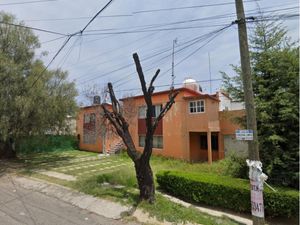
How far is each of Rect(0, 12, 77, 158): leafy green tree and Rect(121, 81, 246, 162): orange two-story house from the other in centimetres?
752

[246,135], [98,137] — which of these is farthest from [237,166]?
[98,137]

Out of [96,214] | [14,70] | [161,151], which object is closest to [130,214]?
[96,214]

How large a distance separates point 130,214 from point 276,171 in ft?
16.8

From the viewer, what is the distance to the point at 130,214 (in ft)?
28.9

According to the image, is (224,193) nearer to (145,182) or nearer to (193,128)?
(145,182)

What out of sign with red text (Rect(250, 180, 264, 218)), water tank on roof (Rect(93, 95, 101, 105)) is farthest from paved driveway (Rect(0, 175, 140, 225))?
water tank on roof (Rect(93, 95, 101, 105))

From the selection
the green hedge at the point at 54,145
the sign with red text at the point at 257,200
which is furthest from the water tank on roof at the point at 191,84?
the sign with red text at the point at 257,200

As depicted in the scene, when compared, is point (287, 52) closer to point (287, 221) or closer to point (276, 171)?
point (276, 171)

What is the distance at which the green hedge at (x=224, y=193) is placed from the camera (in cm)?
848

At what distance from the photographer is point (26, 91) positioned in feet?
59.0

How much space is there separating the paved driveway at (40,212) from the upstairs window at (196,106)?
12.8 m

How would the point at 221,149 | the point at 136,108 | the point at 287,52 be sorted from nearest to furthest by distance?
the point at 287,52 → the point at 221,149 → the point at 136,108

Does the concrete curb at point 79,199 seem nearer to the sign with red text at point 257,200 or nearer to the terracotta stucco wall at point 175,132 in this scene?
the sign with red text at point 257,200

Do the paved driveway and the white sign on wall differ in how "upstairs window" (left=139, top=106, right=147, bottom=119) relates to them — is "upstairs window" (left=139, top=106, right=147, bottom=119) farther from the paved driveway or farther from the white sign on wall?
the white sign on wall
